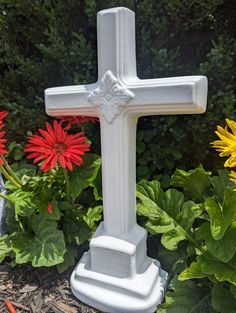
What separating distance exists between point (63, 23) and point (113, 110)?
0.68 m

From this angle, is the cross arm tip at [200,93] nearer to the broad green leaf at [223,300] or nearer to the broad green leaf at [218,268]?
the broad green leaf at [218,268]

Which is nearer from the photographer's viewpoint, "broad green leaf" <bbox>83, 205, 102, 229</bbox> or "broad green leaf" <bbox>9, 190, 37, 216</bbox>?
"broad green leaf" <bbox>9, 190, 37, 216</bbox>

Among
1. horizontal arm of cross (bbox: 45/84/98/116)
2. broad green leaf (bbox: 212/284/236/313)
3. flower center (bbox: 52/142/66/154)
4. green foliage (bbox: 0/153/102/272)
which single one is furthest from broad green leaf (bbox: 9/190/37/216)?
broad green leaf (bbox: 212/284/236/313)

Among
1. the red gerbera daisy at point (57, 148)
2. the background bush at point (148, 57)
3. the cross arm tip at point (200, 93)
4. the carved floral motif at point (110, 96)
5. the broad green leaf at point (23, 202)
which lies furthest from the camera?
the background bush at point (148, 57)

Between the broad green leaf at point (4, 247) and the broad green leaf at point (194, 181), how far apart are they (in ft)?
2.72

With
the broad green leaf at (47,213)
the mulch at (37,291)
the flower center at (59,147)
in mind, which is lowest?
the mulch at (37,291)

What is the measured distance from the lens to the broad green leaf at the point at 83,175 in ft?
4.58

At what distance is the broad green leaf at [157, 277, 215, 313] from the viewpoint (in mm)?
1163

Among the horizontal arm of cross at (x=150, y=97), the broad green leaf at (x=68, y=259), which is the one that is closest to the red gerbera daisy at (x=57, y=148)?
the horizontal arm of cross at (x=150, y=97)

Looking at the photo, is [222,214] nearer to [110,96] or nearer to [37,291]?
[110,96]

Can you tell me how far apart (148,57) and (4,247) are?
45.1 inches

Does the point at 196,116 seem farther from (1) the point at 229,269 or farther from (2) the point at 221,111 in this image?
(1) the point at 229,269

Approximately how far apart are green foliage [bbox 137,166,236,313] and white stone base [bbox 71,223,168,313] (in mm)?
70

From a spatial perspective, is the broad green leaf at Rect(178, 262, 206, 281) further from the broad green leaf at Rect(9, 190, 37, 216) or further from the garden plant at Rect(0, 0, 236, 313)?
the broad green leaf at Rect(9, 190, 37, 216)
